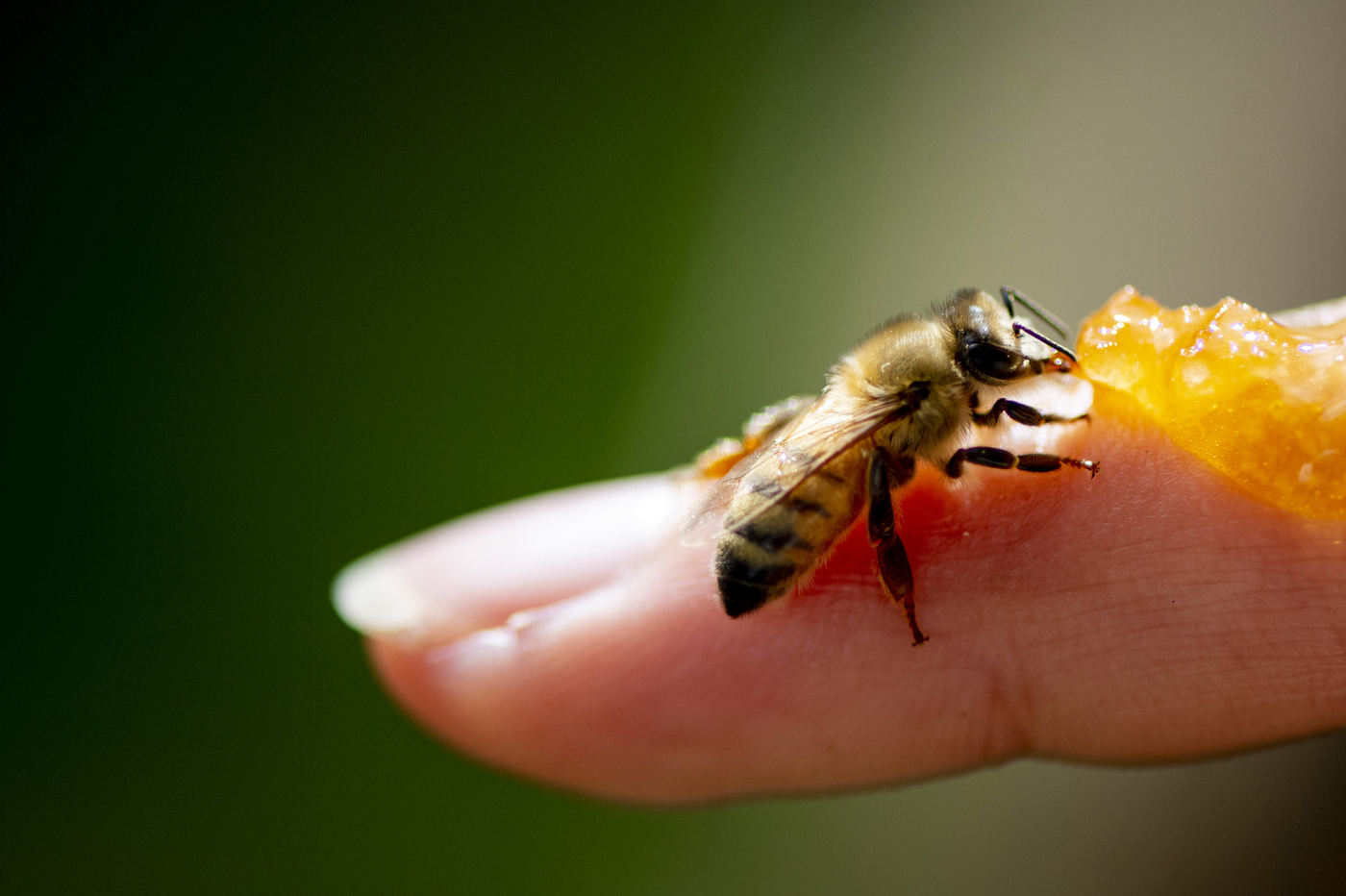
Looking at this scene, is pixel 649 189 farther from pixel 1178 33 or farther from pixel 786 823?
pixel 786 823

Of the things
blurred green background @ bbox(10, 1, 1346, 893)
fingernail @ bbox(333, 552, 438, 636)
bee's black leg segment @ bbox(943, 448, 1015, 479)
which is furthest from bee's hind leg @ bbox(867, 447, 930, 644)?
blurred green background @ bbox(10, 1, 1346, 893)

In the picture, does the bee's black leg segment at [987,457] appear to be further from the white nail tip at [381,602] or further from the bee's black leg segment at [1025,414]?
the white nail tip at [381,602]

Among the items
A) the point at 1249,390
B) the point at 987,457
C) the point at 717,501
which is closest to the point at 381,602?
the point at 717,501

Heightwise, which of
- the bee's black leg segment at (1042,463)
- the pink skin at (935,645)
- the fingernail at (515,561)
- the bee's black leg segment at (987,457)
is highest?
the fingernail at (515,561)

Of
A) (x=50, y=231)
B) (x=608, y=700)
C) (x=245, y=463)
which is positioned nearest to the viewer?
(x=608, y=700)

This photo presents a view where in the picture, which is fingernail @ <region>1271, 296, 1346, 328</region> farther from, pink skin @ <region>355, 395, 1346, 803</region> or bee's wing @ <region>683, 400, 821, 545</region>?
bee's wing @ <region>683, 400, 821, 545</region>

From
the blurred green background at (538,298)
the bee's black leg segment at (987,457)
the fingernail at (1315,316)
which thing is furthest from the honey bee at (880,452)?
the blurred green background at (538,298)

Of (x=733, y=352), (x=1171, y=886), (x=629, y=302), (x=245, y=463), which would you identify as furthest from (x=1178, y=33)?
(x=245, y=463)
